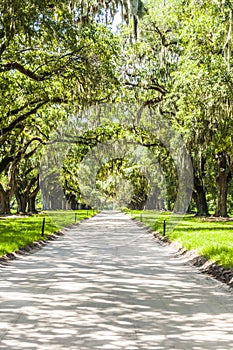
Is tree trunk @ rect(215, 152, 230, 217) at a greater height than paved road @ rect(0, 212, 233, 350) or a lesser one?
greater

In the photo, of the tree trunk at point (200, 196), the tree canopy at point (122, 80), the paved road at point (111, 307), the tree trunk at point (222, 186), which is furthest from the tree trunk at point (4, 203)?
the paved road at point (111, 307)

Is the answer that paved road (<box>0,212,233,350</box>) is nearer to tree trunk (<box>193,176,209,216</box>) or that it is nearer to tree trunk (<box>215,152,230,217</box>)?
tree trunk (<box>215,152,230,217</box>)

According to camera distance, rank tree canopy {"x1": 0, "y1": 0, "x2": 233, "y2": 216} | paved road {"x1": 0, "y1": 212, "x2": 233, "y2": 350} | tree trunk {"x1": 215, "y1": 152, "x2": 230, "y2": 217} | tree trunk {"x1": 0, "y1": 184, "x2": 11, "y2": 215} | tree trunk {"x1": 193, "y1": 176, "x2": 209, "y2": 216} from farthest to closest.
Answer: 1. tree trunk {"x1": 0, "y1": 184, "x2": 11, "y2": 215}
2. tree trunk {"x1": 193, "y1": 176, "x2": 209, "y2": 216}
3. tree trunk {"x1": 215, "y1": 152, "x2": 230, "y2": 217}
4. tree canopy {"x1": 0, "y1": 0, "x2": 233, "y2": 216}
5. paved road {"x1": 0, "y1": 212, "x2": 233, "y2": 350}

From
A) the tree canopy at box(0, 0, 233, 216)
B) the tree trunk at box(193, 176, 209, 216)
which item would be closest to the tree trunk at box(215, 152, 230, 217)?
the tree canopy at box(0, 0, 233, 216)

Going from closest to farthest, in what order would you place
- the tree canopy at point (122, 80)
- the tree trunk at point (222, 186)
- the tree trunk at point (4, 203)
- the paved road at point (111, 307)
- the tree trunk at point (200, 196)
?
the paved road at point (111, 307) → the tree canopy at point (122, 80) → the tree trunk at point (222, 186) → the tree trunk at point (200, 196) → the tree trunk at point (4, 203)

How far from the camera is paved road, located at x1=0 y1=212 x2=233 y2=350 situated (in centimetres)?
572

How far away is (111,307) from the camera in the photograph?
7422mm

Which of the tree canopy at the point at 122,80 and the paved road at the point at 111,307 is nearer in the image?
the paved road at the point at 111,307

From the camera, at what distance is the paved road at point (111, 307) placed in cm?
572

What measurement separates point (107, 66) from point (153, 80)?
8845 mm

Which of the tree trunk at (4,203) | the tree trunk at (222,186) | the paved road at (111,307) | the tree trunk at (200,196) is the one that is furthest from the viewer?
the tree trunk at (4,203)

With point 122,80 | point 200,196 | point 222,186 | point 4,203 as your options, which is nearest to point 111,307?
point 122,80

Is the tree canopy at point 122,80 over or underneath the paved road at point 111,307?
over

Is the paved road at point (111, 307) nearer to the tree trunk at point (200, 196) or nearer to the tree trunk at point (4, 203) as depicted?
the tree trunk at point (200, 196)
